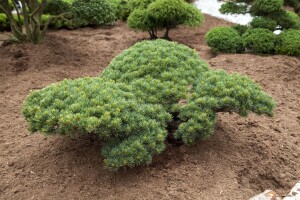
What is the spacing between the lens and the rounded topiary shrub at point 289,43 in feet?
25.0

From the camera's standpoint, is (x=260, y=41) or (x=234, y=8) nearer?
(x=260, y=41)

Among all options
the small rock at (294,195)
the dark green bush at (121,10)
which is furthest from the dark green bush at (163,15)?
the small rock at (294,195)

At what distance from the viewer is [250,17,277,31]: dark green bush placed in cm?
809

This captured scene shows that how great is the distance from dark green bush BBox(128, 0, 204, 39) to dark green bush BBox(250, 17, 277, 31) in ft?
4.58

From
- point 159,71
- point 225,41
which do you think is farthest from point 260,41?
point 159,71

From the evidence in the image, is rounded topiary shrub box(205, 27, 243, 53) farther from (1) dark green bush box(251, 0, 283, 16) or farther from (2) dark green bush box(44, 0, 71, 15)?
(2) dark green bush box(44, 0, 71, 15)

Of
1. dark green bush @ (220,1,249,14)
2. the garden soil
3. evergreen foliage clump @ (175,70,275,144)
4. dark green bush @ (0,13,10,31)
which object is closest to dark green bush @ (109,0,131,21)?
dark green bush @ (0,13,10,31)

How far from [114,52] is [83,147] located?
445 centimetres

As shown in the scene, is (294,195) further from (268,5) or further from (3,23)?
(3,23)

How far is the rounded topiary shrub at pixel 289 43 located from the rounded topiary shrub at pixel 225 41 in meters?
0.81

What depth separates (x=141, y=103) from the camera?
398 centimetres

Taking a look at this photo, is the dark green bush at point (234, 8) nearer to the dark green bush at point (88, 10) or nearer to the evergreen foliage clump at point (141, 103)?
the dark green bush at point (88, 10)

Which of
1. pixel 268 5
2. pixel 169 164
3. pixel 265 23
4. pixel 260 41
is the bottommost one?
pixel 169 164

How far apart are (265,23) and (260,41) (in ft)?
1.90
